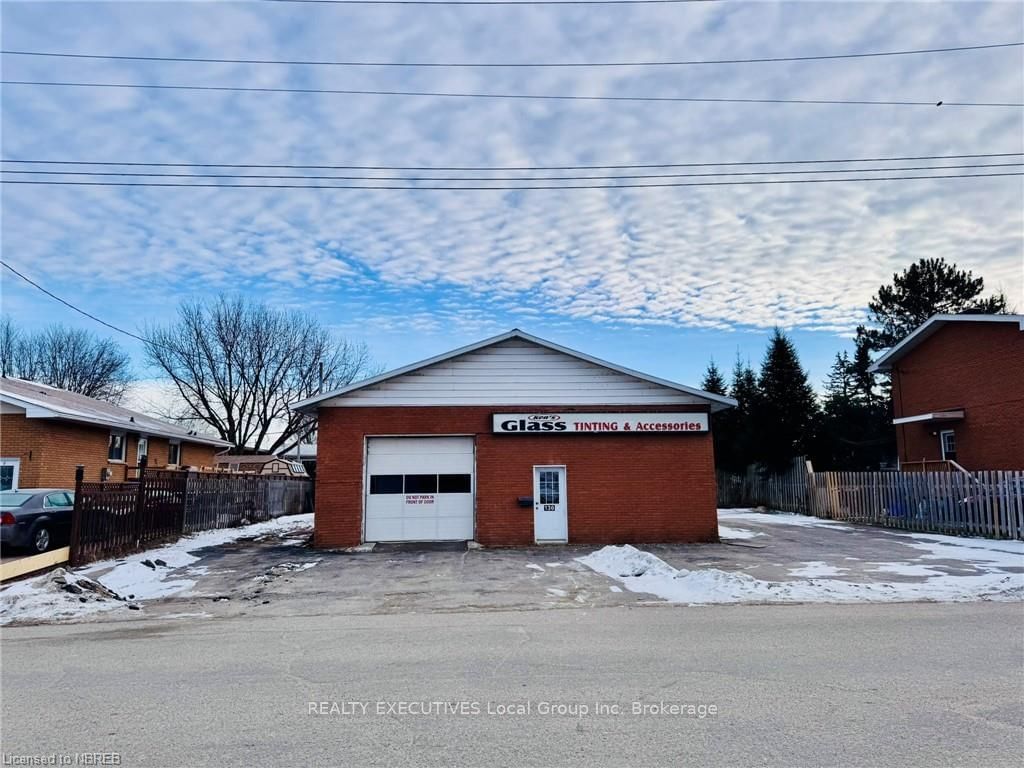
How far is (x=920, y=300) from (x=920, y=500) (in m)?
26.7

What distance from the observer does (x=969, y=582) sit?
37.3 ft

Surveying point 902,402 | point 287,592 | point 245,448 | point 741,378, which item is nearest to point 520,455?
point 287,592

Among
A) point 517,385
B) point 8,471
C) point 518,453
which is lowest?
point 8,471

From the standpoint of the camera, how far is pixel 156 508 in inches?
677

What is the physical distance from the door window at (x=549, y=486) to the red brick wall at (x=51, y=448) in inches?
582

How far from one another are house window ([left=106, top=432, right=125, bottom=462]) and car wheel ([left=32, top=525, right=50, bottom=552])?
9.80 metres

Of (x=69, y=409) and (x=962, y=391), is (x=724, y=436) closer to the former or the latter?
(x=962, y=391)

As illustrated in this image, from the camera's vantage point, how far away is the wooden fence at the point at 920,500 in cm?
1777

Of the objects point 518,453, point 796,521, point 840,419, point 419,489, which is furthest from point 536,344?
point 840,419

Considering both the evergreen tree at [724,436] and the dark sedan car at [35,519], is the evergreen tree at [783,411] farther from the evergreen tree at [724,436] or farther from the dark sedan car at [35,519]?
the dark sedan car at [35,519]

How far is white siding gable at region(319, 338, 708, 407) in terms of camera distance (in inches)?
709

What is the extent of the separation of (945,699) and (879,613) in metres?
3.99

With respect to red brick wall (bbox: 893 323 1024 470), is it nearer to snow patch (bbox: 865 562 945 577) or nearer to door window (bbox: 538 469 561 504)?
snow patch (bbox: 865 562 945 577)

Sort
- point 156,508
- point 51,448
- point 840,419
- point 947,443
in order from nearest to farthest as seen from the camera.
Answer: point 156,508 < point 51,448 < point 947,443 < point 840,419
